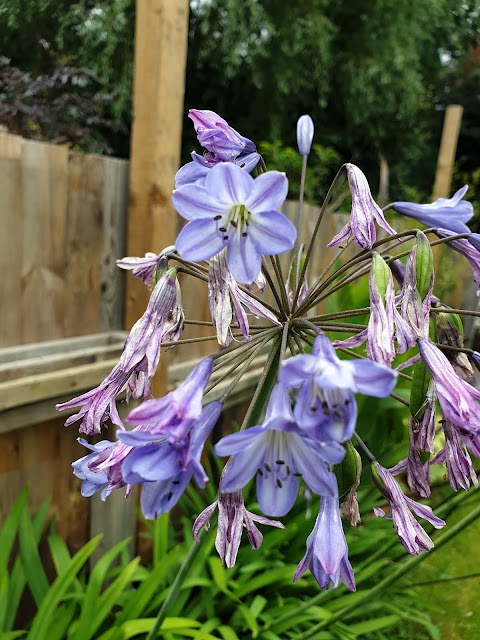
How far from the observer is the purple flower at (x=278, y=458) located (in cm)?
71

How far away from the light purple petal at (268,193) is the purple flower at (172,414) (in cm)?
30

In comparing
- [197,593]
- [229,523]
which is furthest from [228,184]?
[197,593]

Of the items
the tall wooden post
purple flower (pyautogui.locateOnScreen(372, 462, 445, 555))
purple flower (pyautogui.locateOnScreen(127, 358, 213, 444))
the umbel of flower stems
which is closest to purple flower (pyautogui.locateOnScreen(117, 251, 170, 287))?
the umbel of flower stems

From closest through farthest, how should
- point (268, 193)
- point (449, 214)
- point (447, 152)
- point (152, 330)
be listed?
point (268, 193) < point (152, 330) < point (449, 214) < point (447, 152)

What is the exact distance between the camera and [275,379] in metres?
1.01

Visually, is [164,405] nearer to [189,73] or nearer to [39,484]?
[39,484]

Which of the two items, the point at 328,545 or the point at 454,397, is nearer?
the point at 454,397

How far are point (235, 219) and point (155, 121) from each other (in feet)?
6.58

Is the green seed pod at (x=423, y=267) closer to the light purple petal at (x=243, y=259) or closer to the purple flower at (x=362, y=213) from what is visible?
the purple flower at (x=362, y=213)

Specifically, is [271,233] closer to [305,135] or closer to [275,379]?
[275,379]

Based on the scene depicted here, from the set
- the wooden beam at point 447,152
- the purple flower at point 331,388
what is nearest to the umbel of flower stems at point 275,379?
the purple flower at point 331,388

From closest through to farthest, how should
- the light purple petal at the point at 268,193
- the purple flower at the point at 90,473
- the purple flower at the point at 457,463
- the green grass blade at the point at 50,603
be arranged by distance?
the light purple petal at the point at 268,193
the purple flower at the point at 457,463
the purple flower at the point at 90,473
the green grass blade at the point at 50,603

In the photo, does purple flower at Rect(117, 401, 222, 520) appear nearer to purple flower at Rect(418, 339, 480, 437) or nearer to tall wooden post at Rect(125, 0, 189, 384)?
Result: purple flower at Rect(418, 339, 480, 437)

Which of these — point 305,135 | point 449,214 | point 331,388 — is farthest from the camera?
point 305,135
